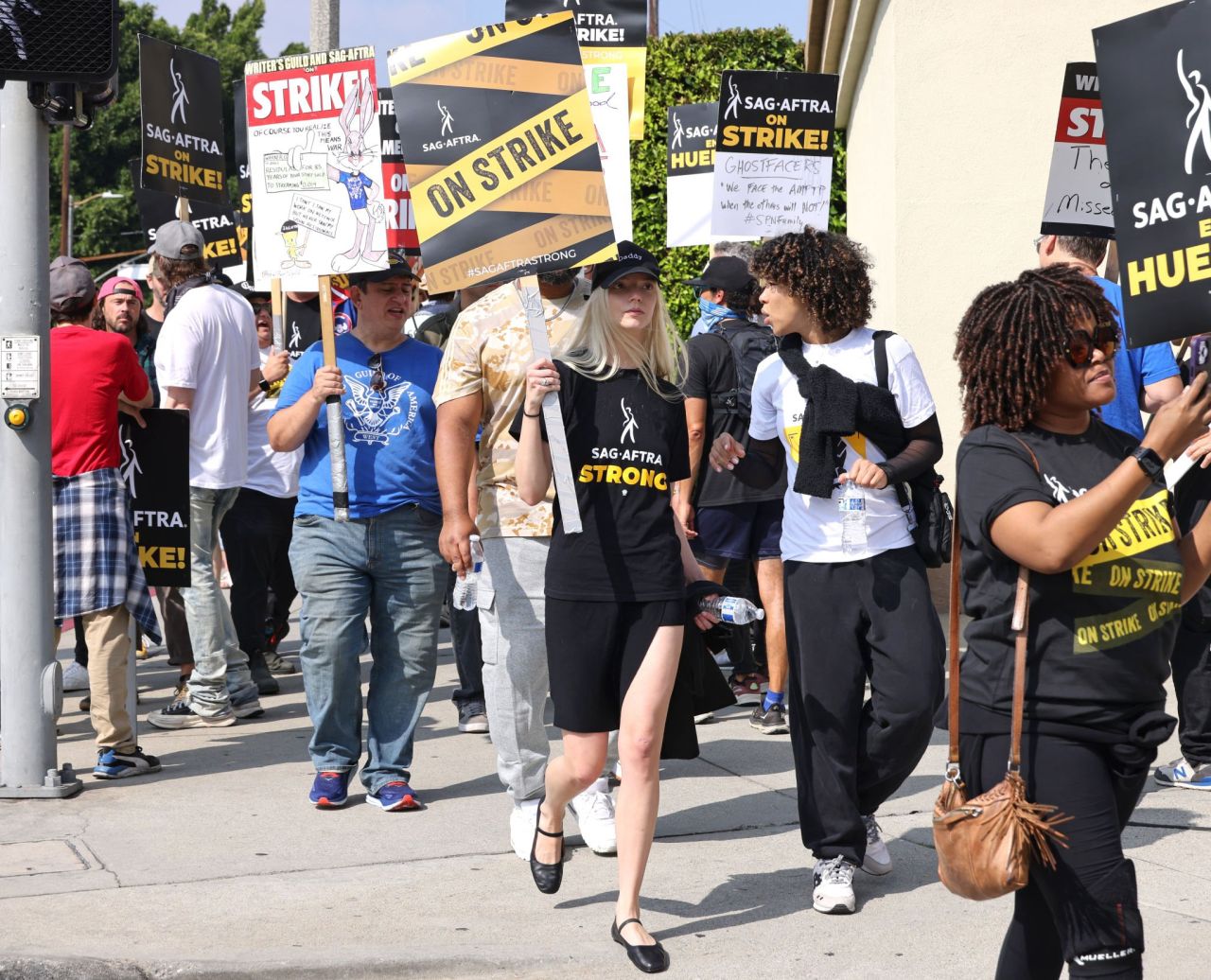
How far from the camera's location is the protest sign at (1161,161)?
3.49m

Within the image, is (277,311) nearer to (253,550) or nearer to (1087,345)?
(253,550)

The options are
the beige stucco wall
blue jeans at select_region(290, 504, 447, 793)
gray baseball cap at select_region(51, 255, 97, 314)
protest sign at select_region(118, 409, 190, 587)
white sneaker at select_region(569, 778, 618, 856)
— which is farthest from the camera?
the beige stucco wall

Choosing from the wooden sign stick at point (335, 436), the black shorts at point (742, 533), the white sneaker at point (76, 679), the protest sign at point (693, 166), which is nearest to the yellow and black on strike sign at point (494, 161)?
the wooden sign stick at point (335, 436)

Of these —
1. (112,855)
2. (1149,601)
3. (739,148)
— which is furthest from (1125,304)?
(739,148)

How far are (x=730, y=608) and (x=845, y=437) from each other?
72cm

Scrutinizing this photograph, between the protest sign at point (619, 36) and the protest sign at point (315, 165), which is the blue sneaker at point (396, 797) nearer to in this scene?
the protest sign at point (315, 165)

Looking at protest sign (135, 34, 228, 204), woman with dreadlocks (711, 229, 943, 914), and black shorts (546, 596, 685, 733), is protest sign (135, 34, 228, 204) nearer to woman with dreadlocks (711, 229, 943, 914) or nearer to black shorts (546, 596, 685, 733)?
woman with dreadlocks (711, 229, 943, 914)

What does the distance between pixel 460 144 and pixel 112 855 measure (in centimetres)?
266

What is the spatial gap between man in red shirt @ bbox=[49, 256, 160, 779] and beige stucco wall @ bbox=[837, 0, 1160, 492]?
5657 mm

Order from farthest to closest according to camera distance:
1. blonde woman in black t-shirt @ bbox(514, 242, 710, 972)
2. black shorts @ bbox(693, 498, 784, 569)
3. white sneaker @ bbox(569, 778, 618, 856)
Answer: black shorts @ bbox(693, 498, 784, 569), white sneaker @ bbox(569, 778, 618, 856), blonde woman in black t-shirt @ bbox(514, 242, 710, 972)

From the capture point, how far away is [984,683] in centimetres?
332

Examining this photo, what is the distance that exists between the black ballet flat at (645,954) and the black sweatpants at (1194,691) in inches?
109

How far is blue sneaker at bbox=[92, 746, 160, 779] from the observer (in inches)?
255

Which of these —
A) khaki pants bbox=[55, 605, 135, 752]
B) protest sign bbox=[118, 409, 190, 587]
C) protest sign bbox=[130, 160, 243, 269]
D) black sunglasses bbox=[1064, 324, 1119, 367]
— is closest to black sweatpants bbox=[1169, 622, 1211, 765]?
black sunglasses bbox=[1064, 324, 1119, 367]
